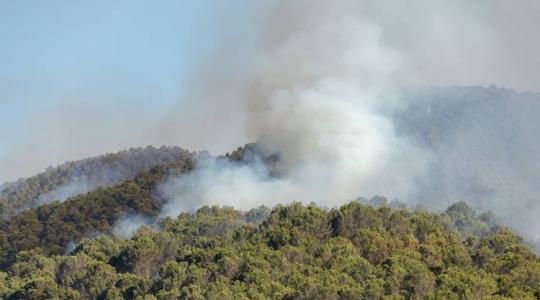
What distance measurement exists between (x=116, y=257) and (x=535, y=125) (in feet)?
350

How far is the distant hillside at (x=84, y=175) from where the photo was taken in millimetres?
180125

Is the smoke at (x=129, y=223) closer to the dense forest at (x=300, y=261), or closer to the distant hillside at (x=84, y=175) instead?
the dense forest at (x=300, y=261)

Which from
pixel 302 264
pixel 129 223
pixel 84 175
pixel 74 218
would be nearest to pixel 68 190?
pixel 84 175

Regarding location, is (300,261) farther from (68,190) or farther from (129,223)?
(68,190)

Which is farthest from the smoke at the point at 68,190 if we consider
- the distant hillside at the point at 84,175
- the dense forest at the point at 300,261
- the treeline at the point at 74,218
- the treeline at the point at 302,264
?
the treeline at the point at 302,264

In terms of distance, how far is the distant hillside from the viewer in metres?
180

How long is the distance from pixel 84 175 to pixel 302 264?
11776cm

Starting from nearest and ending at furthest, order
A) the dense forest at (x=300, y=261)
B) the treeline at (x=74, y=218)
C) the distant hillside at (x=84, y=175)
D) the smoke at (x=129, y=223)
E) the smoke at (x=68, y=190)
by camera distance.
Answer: the dense forest at (x=300, y=261), the treeline at (x=74, y=218), the smoke at (x=129, y=223), the smoke at (x=68, y=190), the distant hillside at (x=84, y=175)

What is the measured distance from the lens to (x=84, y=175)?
188 m

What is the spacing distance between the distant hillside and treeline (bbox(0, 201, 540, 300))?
81.8m

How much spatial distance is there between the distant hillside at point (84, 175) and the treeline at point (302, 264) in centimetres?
8184

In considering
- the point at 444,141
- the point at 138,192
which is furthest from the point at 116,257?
the point at 444,141

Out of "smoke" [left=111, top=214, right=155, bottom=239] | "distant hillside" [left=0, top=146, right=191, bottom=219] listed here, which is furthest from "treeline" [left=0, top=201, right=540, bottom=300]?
"distant hillside" [left=0, top=146, right=191, bottom=219]

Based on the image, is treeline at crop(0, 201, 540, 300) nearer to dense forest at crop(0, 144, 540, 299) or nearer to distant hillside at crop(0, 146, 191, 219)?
dense forest at crop(0, 144, 540, 299)
